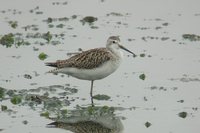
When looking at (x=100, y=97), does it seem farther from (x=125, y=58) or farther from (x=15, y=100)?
(x=125, y=58)

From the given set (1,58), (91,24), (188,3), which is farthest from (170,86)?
(188,3)

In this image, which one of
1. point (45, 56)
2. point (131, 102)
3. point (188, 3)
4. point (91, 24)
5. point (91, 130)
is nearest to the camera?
point (91, 130)

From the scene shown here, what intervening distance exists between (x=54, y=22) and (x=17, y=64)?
511cm

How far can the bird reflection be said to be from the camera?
48.7 ft

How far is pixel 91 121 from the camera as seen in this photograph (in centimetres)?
1534

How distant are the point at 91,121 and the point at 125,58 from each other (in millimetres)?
5692

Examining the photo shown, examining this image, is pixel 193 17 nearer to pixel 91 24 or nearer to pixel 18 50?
pixel 91 24

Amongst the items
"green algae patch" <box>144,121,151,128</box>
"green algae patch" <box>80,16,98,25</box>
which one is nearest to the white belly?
"green algae patch" <box>144,121,151,128</box>

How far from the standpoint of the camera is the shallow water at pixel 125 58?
15648 mm

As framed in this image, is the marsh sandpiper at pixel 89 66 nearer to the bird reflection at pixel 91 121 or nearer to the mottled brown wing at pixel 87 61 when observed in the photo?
the mottled brown wing at pixel 87 61

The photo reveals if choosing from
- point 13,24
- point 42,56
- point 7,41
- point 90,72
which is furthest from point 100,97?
point 13,24

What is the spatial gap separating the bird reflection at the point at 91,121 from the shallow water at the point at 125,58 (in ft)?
0.57

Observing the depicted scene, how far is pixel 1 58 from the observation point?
808 inches

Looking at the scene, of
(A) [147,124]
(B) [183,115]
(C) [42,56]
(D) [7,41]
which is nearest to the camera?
(A) [147,124]
